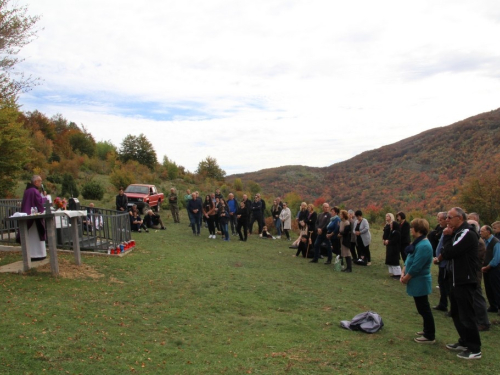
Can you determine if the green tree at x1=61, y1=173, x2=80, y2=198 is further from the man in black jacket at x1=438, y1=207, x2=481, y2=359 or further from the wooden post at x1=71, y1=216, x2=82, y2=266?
the man in black jacket at x1=438, y1=207, x2=481, y2=359

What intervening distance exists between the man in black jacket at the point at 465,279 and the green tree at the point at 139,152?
47622 mm

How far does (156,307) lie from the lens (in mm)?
7957

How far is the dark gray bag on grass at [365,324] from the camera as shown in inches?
292

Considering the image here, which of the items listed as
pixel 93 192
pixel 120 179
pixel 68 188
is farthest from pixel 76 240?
pixel 120 179

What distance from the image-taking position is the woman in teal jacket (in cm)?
687

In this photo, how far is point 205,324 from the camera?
7344 mm

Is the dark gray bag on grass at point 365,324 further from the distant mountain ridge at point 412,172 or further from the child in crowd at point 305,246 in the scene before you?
the distant mountain ridge at point 412,172

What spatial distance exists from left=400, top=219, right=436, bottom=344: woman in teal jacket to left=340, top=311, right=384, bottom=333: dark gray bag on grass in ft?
2.13

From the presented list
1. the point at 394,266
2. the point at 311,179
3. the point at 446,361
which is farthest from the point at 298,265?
the point at 311,179

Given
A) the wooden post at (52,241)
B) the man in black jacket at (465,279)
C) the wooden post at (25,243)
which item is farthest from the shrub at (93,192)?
the man in black jacket at (465,279)

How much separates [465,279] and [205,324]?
4009mm

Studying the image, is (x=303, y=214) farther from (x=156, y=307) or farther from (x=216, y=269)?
(x=156, y=307)

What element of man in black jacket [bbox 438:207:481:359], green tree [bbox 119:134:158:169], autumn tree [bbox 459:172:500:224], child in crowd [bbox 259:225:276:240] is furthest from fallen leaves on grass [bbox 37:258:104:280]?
green tree [bbox 119:134:158:169]

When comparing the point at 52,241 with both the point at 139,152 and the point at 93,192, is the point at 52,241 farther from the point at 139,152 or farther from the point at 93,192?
the point at 139,152
